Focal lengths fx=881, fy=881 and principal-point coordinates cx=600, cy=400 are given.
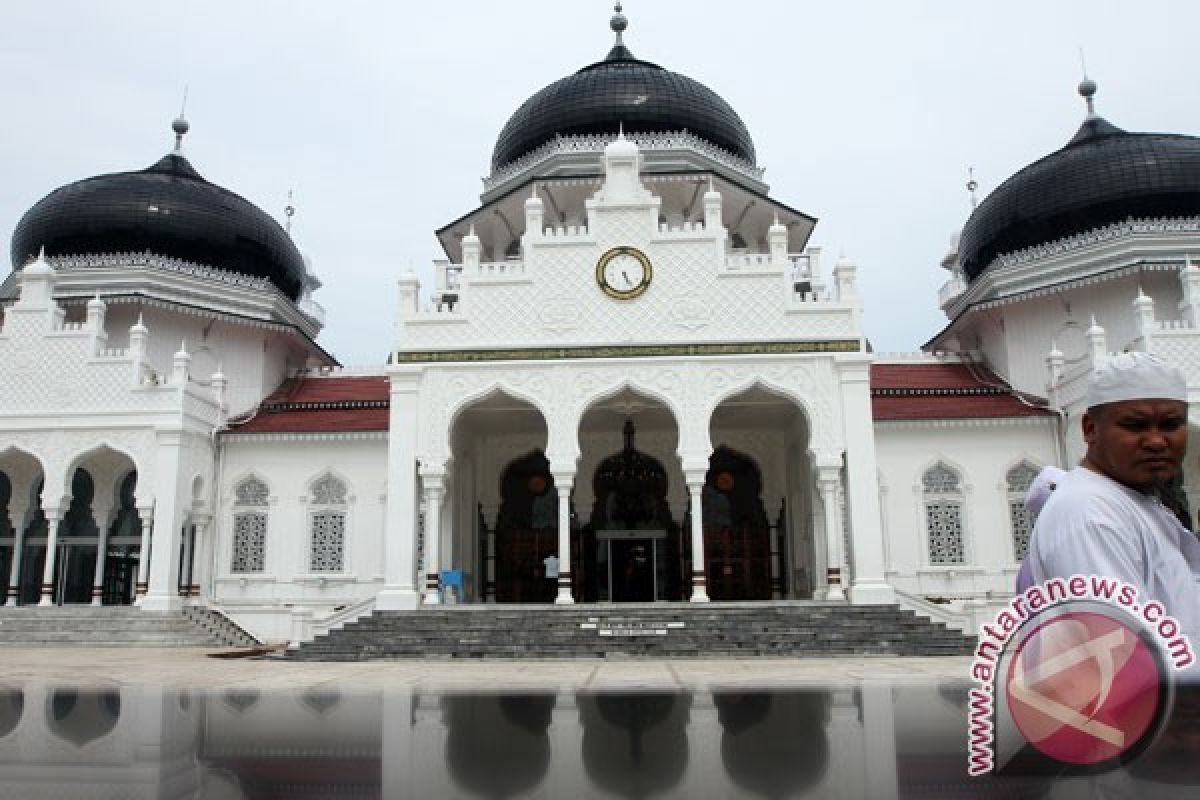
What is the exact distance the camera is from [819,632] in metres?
13.6

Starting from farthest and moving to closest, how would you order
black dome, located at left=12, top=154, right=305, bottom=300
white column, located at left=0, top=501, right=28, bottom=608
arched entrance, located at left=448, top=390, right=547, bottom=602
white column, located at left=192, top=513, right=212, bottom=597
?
black dome, located at left=12, top=154, right=305, bottom=300
white column, located at left=0, top=501, right=28, bottom=608
white column, located at left=192, top=513, right=212, bottom=597
arched entrance, located at left=448, top=390, right=547, bottom=602

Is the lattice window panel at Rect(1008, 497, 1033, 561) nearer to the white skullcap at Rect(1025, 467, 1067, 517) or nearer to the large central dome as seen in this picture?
the large central dome

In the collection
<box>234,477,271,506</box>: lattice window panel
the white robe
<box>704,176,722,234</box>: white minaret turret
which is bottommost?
the white robe

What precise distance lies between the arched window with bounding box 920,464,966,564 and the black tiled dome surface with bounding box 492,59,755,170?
10.7 metres

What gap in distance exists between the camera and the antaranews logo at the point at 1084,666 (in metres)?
1.81

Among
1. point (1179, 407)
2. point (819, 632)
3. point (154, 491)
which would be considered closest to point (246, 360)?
point (154, 491)

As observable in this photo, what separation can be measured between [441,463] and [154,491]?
7.39m

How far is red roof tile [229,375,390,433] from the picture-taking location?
69.6 ft

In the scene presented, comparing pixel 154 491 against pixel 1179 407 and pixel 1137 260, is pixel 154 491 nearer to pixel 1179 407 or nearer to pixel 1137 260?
pixel 1179 407

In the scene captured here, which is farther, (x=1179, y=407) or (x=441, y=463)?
(x=441, y=463)

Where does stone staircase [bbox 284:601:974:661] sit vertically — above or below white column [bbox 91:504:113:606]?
below

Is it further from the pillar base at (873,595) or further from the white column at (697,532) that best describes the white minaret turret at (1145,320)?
the white column at (697,532)

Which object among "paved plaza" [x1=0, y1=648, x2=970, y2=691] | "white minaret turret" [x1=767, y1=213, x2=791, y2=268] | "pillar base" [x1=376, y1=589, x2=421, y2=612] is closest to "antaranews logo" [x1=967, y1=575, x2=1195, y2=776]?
"paved plaza" [x1=0, y1=648, x2=970, y2=691]

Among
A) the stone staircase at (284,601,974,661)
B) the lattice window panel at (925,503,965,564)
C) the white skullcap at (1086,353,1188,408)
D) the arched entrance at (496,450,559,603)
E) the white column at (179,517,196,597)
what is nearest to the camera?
the white skullcap at (1086,353,1188,408)
